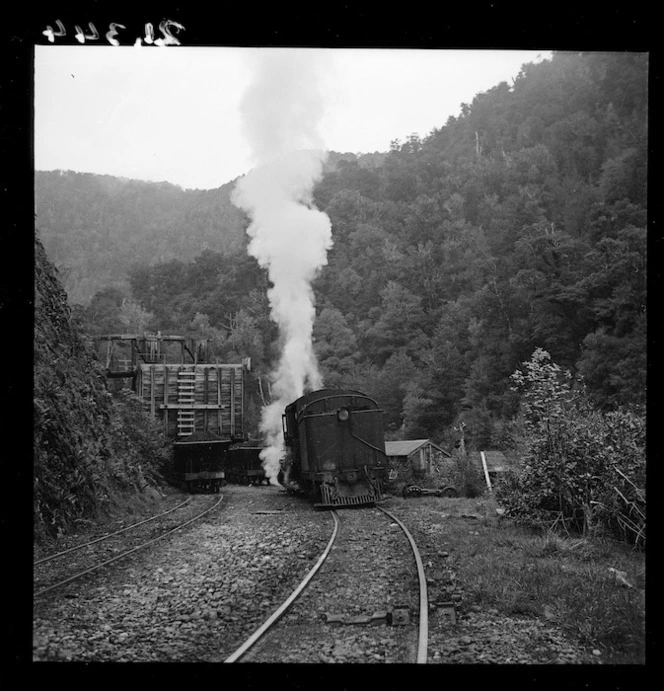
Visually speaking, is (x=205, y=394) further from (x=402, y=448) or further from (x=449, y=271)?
(x=449, y=271)

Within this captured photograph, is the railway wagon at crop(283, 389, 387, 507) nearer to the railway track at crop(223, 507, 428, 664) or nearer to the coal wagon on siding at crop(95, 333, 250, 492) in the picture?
the coal wagon on siding at crop(95, 333, 250, 492)

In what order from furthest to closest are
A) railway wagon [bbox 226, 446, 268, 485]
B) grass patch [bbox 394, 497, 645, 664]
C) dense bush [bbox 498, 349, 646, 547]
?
1. railway wagon [bbox 226, 446, 268, 485]
2. dense bush [bbox 498, 349, 646, 547]
3. grass patch [bbox 394, 497, 645, 664]

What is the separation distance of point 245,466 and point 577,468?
13.8 m

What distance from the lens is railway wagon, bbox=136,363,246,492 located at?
13844 millimetres

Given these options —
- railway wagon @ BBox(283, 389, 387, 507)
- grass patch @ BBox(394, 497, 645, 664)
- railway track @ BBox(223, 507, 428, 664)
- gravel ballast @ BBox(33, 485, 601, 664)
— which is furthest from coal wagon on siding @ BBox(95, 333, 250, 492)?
railway track @ BBox(223, 507, 428, 664)

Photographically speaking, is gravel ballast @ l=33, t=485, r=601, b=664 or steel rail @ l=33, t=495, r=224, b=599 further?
steel rail @ l=33, t=495, r=224, b=599

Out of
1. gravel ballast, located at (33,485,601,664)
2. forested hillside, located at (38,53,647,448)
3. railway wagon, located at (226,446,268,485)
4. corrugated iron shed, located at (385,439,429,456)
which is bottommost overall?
railway wagon, located at (226,446,268,485)

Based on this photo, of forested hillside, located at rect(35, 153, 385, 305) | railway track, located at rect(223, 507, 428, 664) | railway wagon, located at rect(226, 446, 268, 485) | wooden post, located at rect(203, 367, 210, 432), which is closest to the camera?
railway track, located at rect(223, 507, 428, 664)

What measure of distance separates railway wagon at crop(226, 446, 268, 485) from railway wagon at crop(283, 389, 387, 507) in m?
7.07

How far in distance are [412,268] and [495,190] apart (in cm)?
617

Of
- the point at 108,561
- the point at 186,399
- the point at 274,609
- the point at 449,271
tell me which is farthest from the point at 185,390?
the point at 449,271

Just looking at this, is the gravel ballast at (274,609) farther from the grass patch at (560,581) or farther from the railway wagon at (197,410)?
the railway wagon at (197,410)

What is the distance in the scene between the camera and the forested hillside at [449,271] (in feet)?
52.5

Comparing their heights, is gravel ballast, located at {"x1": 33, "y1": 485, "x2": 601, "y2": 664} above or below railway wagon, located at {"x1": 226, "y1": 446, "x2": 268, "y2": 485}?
above
